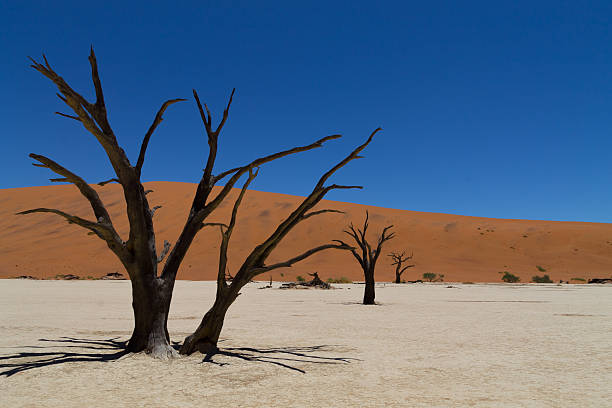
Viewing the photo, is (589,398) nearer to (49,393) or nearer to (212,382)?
(212,382)

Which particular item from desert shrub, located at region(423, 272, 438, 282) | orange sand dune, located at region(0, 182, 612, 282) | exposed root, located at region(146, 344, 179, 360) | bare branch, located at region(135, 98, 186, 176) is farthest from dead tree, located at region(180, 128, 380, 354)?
desert shrub, located at region(423, 272, 438, 282)

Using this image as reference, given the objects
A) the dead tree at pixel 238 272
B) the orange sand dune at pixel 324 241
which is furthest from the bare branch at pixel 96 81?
the orange sand dune at pixel 324 241

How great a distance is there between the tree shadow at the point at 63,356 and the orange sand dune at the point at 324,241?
115 ft

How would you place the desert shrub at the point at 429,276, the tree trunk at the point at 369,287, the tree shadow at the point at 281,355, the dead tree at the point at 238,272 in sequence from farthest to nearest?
the desert shrub at the point at 429,276
the tree trunk at the point at 369,287
the dead tree at the point at 238,272
the tree shadow at the point at 281,355

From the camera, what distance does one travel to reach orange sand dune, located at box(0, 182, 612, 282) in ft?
147

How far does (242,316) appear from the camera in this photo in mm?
12328

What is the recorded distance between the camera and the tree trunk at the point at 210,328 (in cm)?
647

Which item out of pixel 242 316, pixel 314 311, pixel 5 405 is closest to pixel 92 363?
pixel 5 405

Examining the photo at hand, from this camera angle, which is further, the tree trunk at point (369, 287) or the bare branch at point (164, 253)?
the tree trunk at point (369, 287)

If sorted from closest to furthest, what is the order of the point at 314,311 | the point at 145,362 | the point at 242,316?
the point at 145,362 < the point at 242,316 < the point at 314,311

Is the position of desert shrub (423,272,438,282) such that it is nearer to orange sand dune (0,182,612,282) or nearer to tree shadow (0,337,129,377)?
orange sand dune (0,182,612,282)

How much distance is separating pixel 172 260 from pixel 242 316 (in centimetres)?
615

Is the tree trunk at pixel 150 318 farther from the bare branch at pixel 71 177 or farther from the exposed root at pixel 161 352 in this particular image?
the bare branch at pixel 71 177

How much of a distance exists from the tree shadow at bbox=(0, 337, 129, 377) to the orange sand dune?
35.1 m
